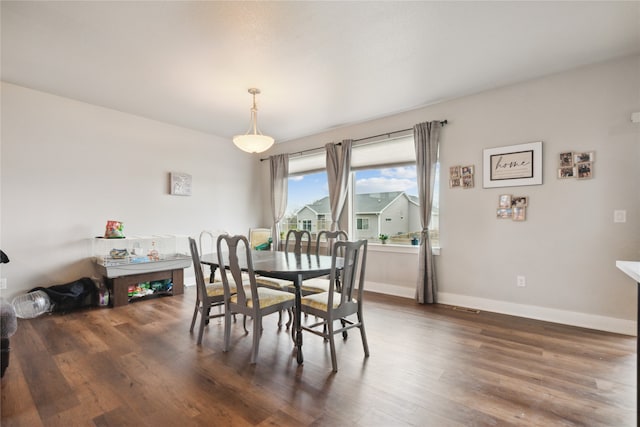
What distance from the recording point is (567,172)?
306 cm

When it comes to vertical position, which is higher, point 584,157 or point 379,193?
point 584,157

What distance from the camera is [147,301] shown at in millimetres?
3969

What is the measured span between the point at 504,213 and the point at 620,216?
0.93 meters

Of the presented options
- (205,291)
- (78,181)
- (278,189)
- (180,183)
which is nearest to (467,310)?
(205,291)

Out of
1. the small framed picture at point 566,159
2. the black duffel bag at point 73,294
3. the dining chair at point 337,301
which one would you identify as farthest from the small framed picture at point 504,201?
the black duffel bag at point 73,294

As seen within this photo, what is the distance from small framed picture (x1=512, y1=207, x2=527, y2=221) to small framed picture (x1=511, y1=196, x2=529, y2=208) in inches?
1.3

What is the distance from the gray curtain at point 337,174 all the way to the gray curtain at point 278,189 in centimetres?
109

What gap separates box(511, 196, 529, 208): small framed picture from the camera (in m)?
3.29

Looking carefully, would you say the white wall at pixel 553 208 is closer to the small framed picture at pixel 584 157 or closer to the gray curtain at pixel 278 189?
the small framed picture at pixel 584 157

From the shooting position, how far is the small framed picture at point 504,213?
3.39 meters

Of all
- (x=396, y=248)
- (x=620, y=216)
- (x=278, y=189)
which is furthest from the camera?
(x=278, y=189)

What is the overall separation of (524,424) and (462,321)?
1623 mm

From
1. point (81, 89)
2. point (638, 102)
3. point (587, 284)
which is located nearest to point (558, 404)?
point (587, 284)

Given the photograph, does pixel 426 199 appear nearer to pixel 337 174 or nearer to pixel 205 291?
pixel 337 174
